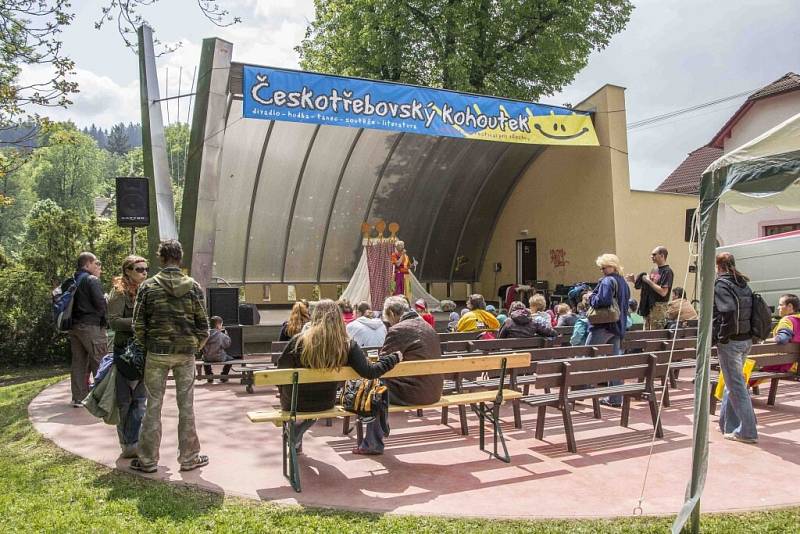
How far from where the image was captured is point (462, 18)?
18.5 metres

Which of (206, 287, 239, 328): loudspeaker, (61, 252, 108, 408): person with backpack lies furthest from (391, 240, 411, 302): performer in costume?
(61, 252, 108, 408): person with backpack

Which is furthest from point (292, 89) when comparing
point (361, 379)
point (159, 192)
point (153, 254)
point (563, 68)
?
point (563, 68)

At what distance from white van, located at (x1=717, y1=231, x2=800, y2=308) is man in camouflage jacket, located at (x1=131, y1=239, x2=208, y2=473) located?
1094 cm

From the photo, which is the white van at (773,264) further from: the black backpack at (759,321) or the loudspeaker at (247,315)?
the loudspeaker at (247,315)

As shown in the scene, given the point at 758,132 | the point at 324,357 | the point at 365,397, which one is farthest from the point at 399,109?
the point at 758,132

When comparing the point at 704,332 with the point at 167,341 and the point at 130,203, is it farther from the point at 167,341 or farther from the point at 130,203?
the point at 130,203

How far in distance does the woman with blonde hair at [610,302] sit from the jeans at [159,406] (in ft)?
13.7

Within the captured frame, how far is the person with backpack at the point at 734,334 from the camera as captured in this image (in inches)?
205

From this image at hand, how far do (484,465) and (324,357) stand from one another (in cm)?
149

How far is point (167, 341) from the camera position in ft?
14.9

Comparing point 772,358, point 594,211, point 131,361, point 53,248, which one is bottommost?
point 772,358

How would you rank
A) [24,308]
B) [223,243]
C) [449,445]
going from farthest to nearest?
[223,243] → [24,308] → [449,445]

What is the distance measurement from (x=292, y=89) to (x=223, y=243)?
21.3 feet

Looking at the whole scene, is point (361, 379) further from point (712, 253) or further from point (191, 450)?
point (712, 253)
